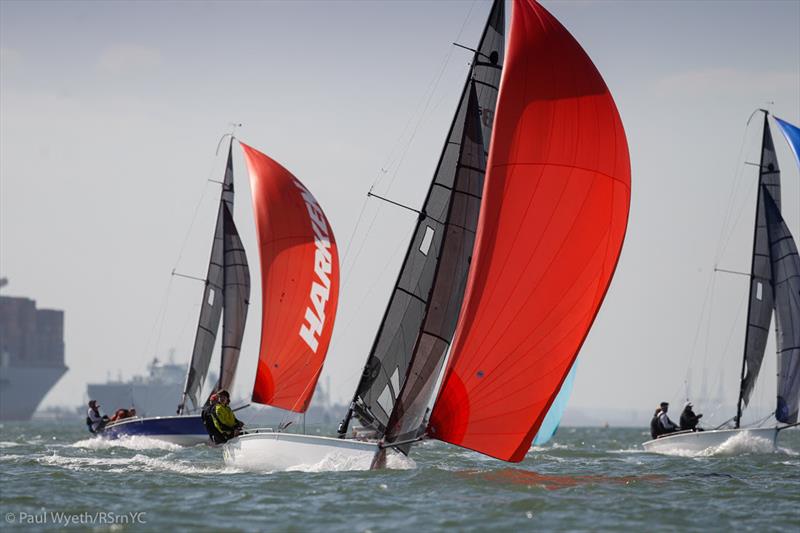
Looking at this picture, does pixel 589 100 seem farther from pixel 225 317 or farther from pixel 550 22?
pixel 225 317

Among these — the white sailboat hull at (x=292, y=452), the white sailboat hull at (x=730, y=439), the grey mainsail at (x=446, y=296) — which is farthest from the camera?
the white sailboat hull at (x=730, y=439)

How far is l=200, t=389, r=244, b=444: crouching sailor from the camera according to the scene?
51.0 feet

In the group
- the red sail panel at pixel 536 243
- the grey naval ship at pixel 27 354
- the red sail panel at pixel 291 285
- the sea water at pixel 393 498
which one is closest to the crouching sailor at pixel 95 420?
the red sail panel at pixel 291 285

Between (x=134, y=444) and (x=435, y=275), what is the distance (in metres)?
Answer: 11.9

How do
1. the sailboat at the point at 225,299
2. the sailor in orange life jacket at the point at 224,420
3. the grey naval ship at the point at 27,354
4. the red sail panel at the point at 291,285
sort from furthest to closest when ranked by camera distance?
the grey naval ship at the point at 27,354 → the sailboat at the point at 225,299 → the red sail panel at the point at 291,285 → the sailor in orange life jacket at the point at 224,420

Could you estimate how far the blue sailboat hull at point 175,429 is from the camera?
2342 cm

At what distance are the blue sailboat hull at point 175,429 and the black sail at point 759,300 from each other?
10.7m

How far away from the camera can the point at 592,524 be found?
34.3 ft

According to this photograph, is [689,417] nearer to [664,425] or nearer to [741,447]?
[664,425]

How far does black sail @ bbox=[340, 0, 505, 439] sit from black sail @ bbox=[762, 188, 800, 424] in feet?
37.3

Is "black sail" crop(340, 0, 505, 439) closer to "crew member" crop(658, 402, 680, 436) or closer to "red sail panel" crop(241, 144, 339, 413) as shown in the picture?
"red sail panel" crop(241, 144, 339, 413)

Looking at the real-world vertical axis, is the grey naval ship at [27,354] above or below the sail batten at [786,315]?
above

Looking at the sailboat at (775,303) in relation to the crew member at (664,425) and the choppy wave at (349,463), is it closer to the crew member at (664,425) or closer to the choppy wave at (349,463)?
the crew member at (664,425)

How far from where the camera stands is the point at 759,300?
939 inches
